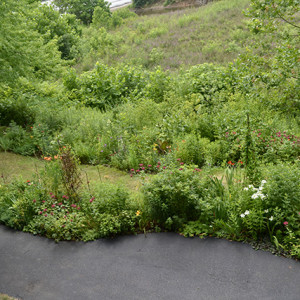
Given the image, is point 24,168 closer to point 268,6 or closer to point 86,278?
point 86,278

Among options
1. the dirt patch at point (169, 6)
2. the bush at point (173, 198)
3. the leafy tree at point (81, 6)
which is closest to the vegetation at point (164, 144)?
the bush at point (173, 198)

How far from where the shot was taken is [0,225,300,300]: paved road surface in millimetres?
4004

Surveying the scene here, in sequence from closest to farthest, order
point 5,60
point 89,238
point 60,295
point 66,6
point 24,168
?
point 60,295 < point 89,238 < point 24,168 < point 5,60 < point 66,6

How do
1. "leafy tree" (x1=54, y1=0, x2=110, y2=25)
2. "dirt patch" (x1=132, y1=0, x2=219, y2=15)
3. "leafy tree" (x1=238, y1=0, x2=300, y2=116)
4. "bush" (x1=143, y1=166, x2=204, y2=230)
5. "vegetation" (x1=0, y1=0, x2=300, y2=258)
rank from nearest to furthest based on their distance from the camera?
"vegetation" (x1=0, y1=0, x2=300, y2=258), "bush" (x1=143, y1=166, x2=204, y2=230), "leafy tree" (x1=238, y1=0, x2=300, y2=116), "dirt patch" (x1=132, y1=0, x2=219, y2=15), "leafy tree" (x1=54, y1=0, x2=110, y2=25)

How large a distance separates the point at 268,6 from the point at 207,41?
37.5ft

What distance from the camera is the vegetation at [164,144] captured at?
16.2ft

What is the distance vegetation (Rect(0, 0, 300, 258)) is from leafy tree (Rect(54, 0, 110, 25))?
1961 cm

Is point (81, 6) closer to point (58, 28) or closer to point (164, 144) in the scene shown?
point (58, 28)

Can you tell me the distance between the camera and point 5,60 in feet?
27.5

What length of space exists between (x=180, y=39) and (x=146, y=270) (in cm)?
1794

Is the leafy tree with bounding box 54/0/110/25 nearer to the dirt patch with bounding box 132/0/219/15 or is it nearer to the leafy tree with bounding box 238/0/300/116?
the dirt patch with bounding box 132/0/219/15

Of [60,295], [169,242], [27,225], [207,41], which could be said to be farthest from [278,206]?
[207,41]

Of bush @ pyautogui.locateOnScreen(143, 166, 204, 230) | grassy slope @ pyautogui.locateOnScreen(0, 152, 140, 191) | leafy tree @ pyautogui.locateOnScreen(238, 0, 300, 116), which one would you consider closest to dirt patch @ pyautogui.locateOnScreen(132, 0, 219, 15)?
leafy tree @ pyautogui.locateOnScreen(238, 0, 300, 116)

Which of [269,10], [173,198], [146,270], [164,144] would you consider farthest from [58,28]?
[146,270]
